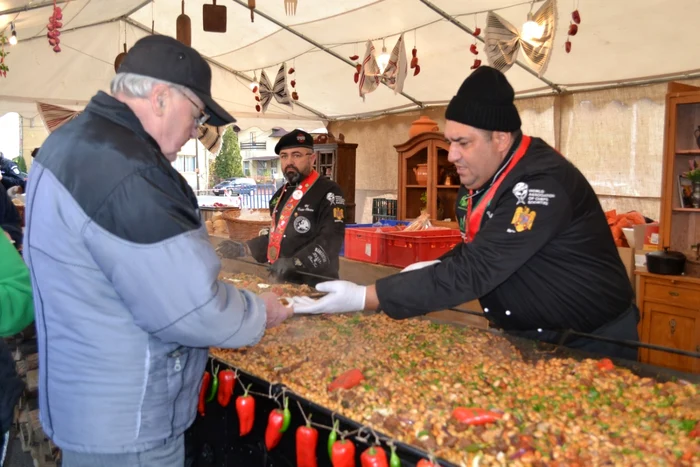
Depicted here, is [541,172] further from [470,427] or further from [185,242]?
[185,242]

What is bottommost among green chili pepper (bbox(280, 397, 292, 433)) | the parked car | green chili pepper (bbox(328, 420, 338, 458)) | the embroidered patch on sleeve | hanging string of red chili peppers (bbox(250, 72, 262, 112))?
green chili pepper (bbox(280, 397, 292, 433))

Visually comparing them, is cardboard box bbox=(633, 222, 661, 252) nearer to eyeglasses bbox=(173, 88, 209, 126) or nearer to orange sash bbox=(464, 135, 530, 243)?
orange sash bbox=(464, 135, 530, 243)

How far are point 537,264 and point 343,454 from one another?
1.05 meters

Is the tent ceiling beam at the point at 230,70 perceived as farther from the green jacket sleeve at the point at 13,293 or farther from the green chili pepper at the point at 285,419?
the green chili pepper at the point at 285,419

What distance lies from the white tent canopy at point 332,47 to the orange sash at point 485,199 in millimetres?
3221

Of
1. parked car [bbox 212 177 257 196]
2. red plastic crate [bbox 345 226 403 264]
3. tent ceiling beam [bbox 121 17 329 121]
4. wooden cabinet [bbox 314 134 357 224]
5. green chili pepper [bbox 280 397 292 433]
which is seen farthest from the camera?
parked car [bbox 212 177 257 196]

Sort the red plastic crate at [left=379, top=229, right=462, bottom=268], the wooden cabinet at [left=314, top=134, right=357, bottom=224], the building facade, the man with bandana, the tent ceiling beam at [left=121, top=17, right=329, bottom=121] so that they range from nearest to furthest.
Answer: the man with bandana → the red plastic crate at [left=379, top=229, right=462, bottom=268] → the tent ceiling beam at [left=121, top=17, right=329, bottom=121] → the wooden cabinet at [left=314, top=134, right=357, bottom=224] → the building facade

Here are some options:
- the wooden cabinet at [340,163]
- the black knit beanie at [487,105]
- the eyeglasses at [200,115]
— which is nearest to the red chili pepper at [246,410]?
A: the eyeglasses at [200,115]

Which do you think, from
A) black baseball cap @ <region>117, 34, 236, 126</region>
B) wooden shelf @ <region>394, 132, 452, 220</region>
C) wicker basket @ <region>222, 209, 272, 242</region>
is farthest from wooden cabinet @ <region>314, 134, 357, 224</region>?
black baseball cap @ <region>117, 34, 236, 126</region>

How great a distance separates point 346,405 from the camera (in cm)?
175

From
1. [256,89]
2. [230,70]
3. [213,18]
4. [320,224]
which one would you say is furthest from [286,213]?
[230,70]

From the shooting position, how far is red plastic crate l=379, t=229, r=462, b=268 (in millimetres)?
5836

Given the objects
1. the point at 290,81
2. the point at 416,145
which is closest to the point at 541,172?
the point at 416,145

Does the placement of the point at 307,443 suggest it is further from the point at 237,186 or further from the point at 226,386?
the point at 237,186
